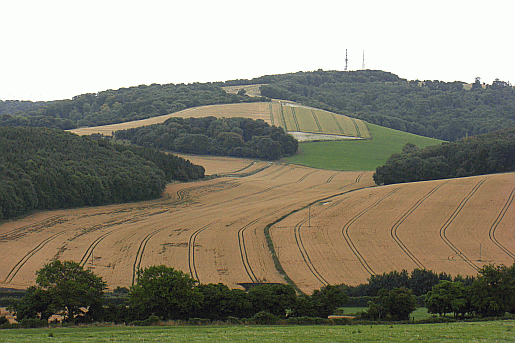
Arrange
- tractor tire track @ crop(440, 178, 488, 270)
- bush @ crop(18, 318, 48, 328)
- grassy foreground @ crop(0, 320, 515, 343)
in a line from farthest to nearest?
tractor tire track @ crop(440, 178, 488, 270) → bush @ crop(18, 318, 48, 328) → grassy foreground @ crop(0, 320, 515, 343)

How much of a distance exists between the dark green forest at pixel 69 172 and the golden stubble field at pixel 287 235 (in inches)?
93.4

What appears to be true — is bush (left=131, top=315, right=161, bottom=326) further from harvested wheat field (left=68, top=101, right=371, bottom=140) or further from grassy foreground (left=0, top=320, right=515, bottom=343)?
harvested wheat field (left=68, top=101, right=371, bottom=140)

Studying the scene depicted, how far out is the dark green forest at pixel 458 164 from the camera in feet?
257

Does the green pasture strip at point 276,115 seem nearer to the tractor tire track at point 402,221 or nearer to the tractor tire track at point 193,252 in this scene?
the tractor tire track at point 402,221

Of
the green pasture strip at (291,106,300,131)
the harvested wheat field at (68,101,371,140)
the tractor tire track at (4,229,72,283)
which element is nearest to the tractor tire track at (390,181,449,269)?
the tractor tire track at (4,229,72,283)

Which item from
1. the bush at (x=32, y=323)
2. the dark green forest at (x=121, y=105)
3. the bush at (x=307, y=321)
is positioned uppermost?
the dark green forest at (x=121, y=105)

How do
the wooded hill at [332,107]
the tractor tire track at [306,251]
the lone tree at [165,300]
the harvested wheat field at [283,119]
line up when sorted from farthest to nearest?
the wooded hill at [332,107] → the harvested wheat field at [283,119] → the tractor tire track at [306,251] → the lone tree at [165,300]

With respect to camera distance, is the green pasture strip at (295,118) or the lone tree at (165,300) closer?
the lone tree at (165,300)

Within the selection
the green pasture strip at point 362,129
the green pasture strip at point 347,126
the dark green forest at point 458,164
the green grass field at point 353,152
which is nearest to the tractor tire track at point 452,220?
the dark green forest at point 458,164

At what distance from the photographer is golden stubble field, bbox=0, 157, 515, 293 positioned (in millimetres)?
38781

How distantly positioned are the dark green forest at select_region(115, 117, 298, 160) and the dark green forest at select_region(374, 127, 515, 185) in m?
33.5

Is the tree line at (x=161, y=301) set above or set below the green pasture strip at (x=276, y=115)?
below

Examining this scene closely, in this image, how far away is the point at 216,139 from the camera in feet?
380

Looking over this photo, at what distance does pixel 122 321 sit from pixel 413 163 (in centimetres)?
6579
